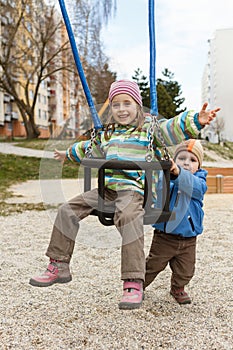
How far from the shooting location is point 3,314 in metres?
3.28

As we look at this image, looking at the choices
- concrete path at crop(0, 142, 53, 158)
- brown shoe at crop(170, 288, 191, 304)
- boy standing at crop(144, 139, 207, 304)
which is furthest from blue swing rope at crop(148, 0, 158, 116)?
concrete path at crop(0, 142, 53, 158)

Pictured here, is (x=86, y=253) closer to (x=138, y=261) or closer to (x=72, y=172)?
(x=138, y=261)

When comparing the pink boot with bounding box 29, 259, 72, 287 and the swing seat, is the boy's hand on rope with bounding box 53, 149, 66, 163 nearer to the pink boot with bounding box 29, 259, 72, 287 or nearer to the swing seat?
the swing seat

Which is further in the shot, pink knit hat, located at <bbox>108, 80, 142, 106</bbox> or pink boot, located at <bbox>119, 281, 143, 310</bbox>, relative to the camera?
pink knit hat, located at <bbox>108, 80, 142, 106</bbox>

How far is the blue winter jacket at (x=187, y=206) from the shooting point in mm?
2994

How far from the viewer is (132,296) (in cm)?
248

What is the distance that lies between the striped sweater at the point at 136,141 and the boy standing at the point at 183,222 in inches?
13.4

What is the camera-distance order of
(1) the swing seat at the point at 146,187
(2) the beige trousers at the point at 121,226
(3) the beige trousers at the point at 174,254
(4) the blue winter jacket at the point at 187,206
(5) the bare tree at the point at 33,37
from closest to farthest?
(1) the swing seat at the point at 146,187, (2) the beige trousers at the point at 121,226, (4) the blue winter jacket at the point at 187,206, (3) the beige trousers at the point at 174,254, (5) the bare tree at the point at 33,37

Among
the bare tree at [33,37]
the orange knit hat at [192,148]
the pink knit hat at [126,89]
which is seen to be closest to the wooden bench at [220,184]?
the orange knit hat at [192,148]

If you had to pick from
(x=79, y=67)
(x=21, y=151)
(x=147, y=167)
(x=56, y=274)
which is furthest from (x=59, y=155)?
(x=21, y=151)

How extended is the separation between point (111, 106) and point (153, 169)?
58cm

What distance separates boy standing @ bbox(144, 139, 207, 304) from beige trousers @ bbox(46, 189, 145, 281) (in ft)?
1.57

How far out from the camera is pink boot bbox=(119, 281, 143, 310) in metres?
2.44

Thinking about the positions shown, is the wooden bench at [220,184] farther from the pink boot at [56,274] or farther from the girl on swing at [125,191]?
the pink boot at [56,274]
